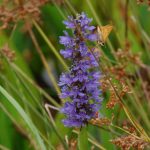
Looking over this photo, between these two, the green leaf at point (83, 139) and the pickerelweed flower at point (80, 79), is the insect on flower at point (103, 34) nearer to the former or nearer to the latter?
the pickerelweed flower at point (80, 79)

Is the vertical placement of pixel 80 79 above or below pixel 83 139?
above

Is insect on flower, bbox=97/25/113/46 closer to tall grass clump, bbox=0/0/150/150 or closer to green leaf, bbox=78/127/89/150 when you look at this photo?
tall grass clump, bbox=0/0/150/150

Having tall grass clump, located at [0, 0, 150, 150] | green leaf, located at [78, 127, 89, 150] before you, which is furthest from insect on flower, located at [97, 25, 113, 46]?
green leaf, located at [78, 127, 89, 150]

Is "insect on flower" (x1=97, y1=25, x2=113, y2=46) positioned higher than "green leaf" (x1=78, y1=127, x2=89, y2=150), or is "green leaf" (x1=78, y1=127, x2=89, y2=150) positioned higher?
"insect on flower" (x1=97, y1=25, x2=113, y2=46)

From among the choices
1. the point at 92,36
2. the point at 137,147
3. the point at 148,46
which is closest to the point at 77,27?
the point at 92,36

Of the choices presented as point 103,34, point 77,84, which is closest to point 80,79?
point 77,84

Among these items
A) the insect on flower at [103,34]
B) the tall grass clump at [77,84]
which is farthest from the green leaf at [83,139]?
the insect on flower at [103,34]

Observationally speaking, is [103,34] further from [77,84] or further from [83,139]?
[83,139]

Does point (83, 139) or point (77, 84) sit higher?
point (77, 84)

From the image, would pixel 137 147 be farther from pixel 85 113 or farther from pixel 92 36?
pixel 92 36
